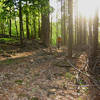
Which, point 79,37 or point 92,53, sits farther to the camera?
point 79,37

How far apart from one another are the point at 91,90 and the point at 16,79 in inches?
118

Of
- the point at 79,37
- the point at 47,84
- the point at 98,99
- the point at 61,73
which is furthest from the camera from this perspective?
the point at 79,37

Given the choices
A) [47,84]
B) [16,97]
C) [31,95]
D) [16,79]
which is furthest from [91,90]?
[16,79]

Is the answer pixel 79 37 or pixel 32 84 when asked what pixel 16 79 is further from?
pixel 79 37

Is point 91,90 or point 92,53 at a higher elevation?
point 92,53

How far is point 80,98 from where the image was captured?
11.1ft

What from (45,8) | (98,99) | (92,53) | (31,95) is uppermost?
(45,8)

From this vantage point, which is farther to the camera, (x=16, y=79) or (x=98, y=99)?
(x=16, y=79)

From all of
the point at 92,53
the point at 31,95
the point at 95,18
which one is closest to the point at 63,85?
the point at 31,95

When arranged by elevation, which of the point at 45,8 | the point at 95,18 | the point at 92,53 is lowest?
the point at 92,53

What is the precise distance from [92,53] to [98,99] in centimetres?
450

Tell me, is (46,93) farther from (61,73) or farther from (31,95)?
(61,73)

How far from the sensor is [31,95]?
11.1 feet

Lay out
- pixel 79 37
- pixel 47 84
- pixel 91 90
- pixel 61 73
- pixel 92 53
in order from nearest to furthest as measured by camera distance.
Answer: pixel 91 90 < pixel 47 84 < pixel 61 73 < pixel 92 53 < pixel 79 37
